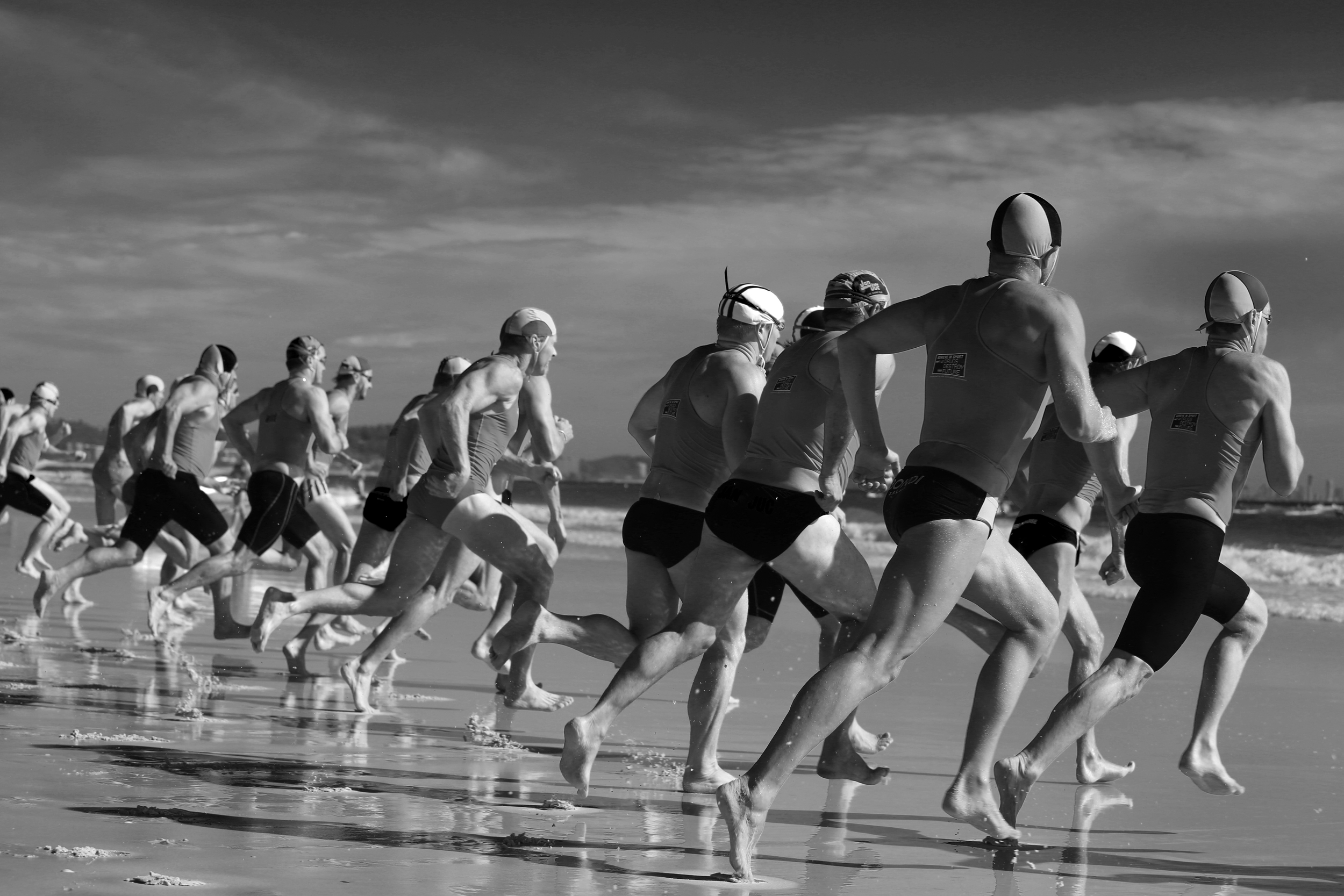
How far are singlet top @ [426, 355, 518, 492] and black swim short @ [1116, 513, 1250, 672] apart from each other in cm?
322

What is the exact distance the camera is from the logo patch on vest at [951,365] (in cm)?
444

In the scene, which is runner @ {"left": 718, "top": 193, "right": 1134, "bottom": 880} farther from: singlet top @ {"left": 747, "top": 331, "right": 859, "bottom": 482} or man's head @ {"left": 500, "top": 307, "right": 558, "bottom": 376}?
man's head @ {"left": 500, "top": 307, "right": 558, "bottom": 376}

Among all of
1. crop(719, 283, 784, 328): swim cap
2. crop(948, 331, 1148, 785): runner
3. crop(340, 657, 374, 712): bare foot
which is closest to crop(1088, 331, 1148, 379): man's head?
crop(948, 331, 1148, 785): runner

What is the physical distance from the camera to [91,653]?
30.4 ft

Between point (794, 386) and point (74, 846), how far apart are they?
8.49 feet

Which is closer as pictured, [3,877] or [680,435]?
[3,877]

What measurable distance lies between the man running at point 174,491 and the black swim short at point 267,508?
65cm

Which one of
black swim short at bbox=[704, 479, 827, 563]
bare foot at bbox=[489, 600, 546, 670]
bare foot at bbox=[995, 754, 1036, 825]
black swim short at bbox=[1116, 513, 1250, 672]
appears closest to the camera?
bare foot at bbox=[995, 754, 1036, 825]

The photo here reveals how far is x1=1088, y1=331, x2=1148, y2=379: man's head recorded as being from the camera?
6.62 metres

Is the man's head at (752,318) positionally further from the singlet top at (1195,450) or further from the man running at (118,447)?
the man running at (118,447)

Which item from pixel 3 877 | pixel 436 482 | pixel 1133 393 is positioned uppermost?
pixel 1133 393

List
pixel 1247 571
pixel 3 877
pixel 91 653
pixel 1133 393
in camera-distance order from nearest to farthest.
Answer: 1. pixel 3 877
2. pixel 1133 393
3. pixel 91 653
4. pixel 1247 571

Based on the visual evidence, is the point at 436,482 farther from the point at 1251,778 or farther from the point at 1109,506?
the point at 1251,778

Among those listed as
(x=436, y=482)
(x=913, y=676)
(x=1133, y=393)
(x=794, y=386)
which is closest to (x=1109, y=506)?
(x=1133, y=393)
